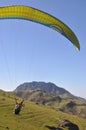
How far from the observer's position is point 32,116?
4053cm

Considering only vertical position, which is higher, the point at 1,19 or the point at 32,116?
the point at 1,19

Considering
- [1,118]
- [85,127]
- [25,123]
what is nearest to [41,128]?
[25,123]

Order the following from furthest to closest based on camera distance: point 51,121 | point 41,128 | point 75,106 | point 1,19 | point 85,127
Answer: point 75,106 < point 85,127 < point 51,121 < point 41,128 < point 1,19

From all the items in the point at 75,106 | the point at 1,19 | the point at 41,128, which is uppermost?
the point at 75,106

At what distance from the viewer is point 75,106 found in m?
186

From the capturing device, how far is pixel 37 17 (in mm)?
25625

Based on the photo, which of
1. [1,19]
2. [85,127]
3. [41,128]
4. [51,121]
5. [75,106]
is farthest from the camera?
[75,106]

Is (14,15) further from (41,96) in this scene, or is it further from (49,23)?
(41,96)

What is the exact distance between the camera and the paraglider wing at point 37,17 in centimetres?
2439

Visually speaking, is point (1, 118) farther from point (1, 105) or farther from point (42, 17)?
point (42, 17)

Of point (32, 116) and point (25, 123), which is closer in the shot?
point (25, 123)

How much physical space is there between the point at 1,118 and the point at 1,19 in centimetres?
1469

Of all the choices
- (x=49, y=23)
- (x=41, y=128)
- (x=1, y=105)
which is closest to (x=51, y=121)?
(x=41, y=128)

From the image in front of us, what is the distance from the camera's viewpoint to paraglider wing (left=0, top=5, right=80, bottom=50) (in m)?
24.4
